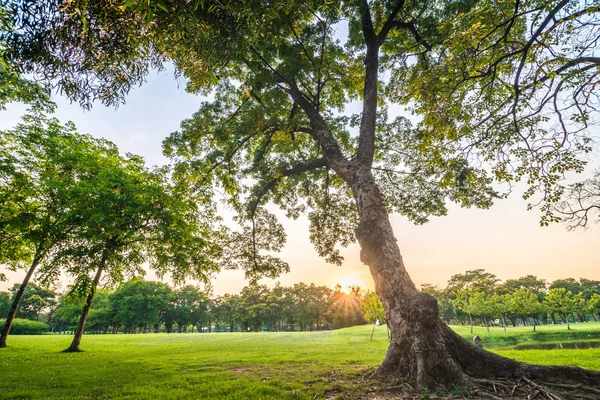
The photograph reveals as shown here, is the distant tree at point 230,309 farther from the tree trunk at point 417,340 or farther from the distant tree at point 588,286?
the distant tree at point 588,286

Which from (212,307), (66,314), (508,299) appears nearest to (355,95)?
(508,299)

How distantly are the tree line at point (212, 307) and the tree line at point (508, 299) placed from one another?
28008 millimetres

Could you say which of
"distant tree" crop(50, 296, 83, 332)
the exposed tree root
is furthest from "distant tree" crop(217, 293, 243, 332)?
the exposed tree root

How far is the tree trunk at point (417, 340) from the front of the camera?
17.1 ft

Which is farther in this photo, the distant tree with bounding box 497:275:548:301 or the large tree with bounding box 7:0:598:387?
the distant tree with bounding box 497:275:548:301

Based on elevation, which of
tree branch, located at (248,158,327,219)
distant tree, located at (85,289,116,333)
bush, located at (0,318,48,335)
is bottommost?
bush, located at (0,318,48,335)

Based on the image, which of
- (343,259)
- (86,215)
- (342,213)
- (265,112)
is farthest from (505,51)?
(86,215)

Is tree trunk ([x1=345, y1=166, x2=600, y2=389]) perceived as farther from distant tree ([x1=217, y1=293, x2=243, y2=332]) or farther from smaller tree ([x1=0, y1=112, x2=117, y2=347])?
distant tree ([x1=217, y1=293, x2=243, y2=332])

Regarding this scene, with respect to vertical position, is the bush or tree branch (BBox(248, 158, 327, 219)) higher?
tree branch (BBox(248, 158, 327, 219))

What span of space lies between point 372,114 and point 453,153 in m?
3.03

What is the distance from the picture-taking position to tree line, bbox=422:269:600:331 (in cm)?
4738

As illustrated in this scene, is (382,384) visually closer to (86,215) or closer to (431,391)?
(431,391)

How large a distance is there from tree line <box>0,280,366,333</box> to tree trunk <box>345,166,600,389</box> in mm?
68703

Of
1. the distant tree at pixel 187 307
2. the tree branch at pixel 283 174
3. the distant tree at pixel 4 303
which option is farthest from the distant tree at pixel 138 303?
the tree branch at pixel 283 174
